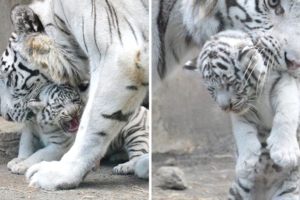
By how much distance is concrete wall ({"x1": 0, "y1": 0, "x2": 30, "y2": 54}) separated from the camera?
2.40 metres

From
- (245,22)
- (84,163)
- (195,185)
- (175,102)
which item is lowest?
(195,185)

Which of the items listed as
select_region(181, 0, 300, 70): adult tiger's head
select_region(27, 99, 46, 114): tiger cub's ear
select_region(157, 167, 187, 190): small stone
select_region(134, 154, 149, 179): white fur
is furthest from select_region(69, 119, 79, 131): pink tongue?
select_region(157, 167, 187, 190): small stone

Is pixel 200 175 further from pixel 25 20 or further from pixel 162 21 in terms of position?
pixel 25 20

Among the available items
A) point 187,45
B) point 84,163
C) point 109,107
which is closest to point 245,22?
point 187,45

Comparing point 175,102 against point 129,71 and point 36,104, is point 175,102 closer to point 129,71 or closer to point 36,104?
point 36,104

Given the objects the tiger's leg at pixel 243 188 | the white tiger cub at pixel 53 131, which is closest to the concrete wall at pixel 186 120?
the white tiger cub at pixel 53 131

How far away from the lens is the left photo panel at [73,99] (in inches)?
79.4

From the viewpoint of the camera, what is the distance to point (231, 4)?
2.12m

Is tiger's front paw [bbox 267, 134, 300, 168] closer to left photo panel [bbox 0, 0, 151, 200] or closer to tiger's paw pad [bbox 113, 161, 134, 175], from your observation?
left photo panel [bbox 0, 0, 151, 200]

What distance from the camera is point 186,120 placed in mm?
3955

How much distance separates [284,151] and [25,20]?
113cm

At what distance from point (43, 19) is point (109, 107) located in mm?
543

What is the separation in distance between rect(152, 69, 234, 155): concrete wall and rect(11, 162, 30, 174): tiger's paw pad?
1.59 m

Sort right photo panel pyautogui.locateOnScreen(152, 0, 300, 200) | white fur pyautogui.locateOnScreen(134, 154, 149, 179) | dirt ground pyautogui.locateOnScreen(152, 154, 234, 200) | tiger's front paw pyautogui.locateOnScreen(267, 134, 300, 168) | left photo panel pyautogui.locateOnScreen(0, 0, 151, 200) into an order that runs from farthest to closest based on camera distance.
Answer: dirt ground pyautogui.locateOnScreen(152, 154, 234, 200), white fur pyautogui.locateOnScreen(134, 154, 149, 179), left photo panel pyautogui.locateOnScreen(0, 0, 151, 200), right photo panel pyautogui.locateOnScreen(152, 0, 300, 200), tiger's front paw pyautogui.locateOnScreen(267, 134, 300, 168)
